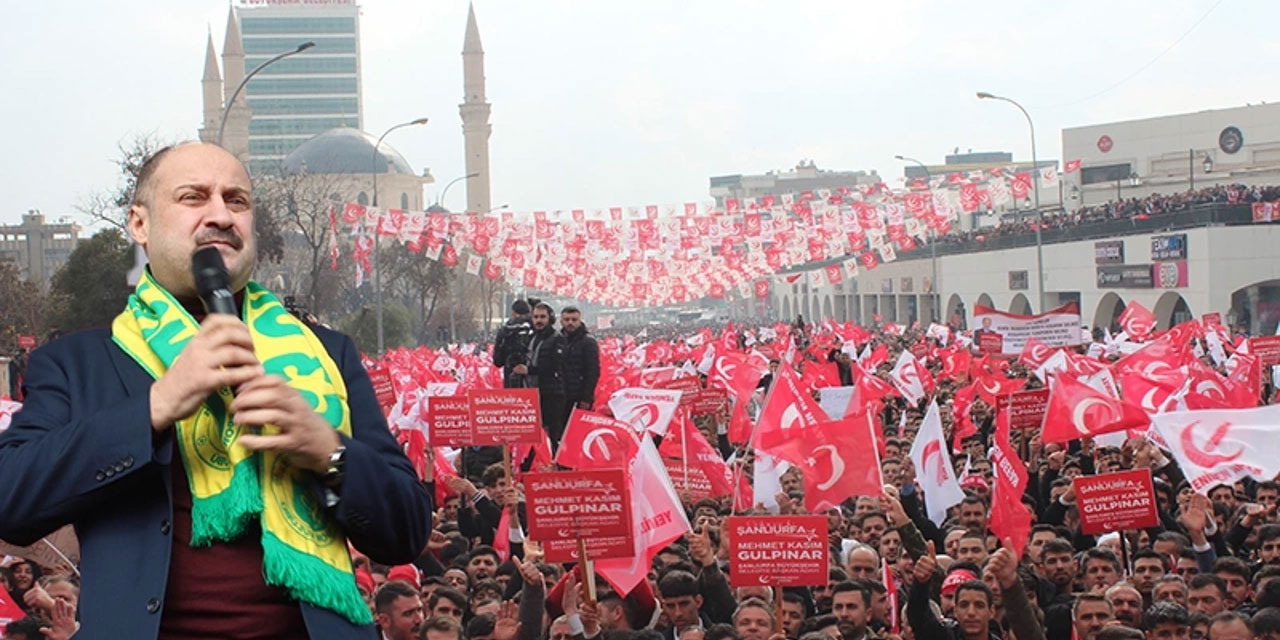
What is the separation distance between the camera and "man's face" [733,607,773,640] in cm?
819

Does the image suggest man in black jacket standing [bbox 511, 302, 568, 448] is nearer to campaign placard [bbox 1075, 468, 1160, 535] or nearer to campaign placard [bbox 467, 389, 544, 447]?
campaign placard [bbox 467, 389, 544, 447]

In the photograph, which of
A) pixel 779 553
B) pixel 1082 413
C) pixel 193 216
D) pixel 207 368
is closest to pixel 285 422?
pixel 207 368

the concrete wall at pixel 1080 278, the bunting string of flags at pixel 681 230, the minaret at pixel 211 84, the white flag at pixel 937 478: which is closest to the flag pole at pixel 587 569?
the white flag at pixel 937 478

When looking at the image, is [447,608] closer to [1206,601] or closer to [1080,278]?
[1206,601]

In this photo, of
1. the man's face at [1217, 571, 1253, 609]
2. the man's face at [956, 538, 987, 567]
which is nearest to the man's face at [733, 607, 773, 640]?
the man's face at [956, 538, 987, 567]

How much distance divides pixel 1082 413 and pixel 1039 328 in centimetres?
964

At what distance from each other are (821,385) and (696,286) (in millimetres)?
53173

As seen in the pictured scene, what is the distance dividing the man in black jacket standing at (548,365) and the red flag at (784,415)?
12.3 feet

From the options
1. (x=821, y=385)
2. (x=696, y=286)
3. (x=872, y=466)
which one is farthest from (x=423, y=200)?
(x=872, y=466)

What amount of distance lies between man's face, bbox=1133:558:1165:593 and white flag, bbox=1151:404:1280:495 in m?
1.56

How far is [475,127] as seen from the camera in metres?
144

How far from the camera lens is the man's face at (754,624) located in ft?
26.9

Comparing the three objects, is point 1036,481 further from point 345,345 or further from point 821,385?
point 345,345

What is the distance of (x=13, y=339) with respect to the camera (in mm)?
39469
